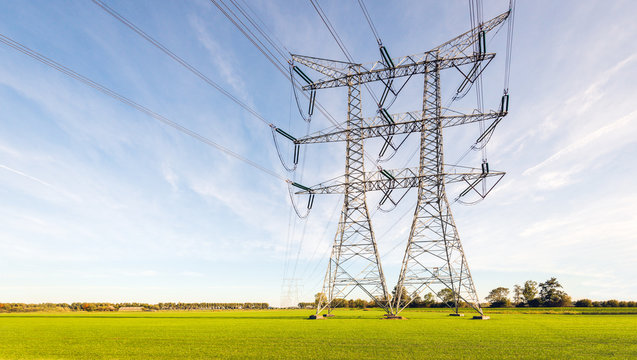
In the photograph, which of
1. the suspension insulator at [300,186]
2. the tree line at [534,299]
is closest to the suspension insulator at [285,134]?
the suspension insulator at [300,186]

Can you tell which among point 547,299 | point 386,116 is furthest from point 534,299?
point 386,116

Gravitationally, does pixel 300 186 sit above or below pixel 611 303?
above

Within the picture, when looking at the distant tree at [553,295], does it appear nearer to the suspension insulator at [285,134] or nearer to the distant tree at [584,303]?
the distant tree at [584,303]

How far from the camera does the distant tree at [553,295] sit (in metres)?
93.3

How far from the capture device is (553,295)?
95.2 meters

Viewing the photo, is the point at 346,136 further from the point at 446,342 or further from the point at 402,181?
the point at 446,342

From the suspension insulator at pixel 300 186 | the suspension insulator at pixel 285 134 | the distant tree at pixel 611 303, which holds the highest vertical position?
the suspension insulator at pixel 285 134

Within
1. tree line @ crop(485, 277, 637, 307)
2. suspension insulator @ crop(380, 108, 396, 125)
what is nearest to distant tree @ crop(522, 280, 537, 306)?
tree line @ crop(485, 277, 637, 307)

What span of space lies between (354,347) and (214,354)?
6.13 meters

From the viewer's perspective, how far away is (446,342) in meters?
15.9

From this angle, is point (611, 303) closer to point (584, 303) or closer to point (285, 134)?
point (584, 303)

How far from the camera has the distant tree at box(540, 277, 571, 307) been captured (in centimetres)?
9331

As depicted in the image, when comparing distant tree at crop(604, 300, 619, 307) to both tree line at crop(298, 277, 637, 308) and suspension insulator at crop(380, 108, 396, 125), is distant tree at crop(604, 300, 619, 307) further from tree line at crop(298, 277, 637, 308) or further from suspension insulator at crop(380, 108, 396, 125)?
suspension insulator at crop(380, 108, 396, 125)

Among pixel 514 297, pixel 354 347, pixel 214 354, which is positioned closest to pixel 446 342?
pixel 354 347
